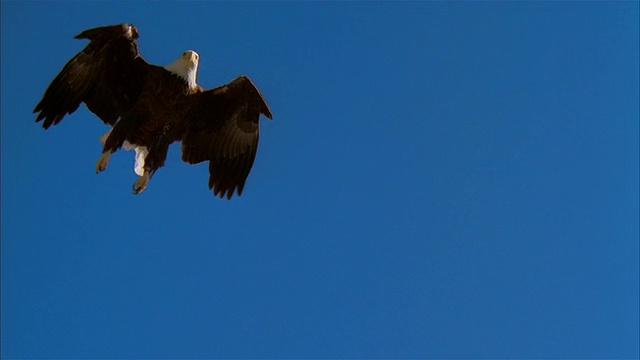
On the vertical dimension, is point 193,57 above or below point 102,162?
above

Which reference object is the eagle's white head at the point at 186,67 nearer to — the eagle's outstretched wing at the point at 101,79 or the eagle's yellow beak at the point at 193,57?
the eagle's yellow beak at the point at 193,57

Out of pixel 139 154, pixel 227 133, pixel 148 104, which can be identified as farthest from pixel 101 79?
pixel 227 133

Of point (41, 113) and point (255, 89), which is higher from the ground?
point (255, 89)

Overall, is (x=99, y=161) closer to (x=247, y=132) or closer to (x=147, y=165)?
(x=147, y=165)

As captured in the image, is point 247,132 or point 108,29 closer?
point 108,29

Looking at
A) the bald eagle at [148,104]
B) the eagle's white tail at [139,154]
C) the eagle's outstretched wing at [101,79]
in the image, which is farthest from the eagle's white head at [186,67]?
the eagle's white tail at [139,154]

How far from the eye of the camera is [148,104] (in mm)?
10914

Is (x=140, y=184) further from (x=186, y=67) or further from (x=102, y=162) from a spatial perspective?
(x=186, y=67)

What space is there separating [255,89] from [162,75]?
870mm

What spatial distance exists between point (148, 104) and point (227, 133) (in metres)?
0.86

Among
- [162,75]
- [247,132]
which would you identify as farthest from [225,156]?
[162,75]

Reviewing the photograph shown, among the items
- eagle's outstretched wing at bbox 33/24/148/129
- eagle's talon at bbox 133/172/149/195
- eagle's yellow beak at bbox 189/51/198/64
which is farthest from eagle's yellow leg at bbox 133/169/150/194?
eagle's yellow beak at bbox 189/51/198/64

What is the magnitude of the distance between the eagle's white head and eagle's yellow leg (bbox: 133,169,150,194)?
0.87m

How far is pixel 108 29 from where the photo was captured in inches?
422
